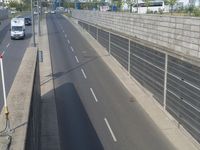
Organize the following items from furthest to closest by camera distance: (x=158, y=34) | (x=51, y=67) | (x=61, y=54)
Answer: (x=61, y=54) < (x=51, y=67) < (x=158, y=34)

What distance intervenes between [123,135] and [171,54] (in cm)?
488

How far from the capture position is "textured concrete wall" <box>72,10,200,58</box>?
52.6 ft

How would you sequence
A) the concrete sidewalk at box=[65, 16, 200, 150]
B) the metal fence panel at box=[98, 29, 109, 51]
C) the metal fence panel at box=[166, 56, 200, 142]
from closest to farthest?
1. the metal fence panel at box=[166, 56, 200, 142]
2. the concrete sidewalk at box=[65, 16, 200, 150]
3. the metal fence panel at box=[98, 29, 109, 51]

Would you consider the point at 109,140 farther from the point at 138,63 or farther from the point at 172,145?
the point at 138,63

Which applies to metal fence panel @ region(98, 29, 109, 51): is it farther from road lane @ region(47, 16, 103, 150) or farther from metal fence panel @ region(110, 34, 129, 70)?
road lane @ region(47, 16, 103, 150)

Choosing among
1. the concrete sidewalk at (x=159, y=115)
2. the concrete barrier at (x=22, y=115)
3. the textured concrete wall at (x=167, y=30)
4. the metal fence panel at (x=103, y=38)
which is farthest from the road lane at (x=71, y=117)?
the metal fence panel at (x=103, y=38)

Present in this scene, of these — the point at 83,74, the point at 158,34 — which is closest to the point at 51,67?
the point at 83,74

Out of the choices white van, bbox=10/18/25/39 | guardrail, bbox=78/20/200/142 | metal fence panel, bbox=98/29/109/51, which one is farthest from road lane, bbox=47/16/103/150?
white van, bbox=10/18/25/39

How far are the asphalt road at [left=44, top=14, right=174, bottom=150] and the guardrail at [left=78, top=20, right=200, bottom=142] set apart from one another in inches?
51.5

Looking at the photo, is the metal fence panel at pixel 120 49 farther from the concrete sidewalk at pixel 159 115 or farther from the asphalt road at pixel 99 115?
the asphalt road at pixel 99 115

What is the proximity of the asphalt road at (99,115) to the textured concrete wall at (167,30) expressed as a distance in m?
3.81

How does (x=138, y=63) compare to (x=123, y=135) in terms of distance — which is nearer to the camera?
(x=123, y=135)

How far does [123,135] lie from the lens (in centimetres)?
1603

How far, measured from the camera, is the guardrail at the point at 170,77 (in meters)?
15.0
